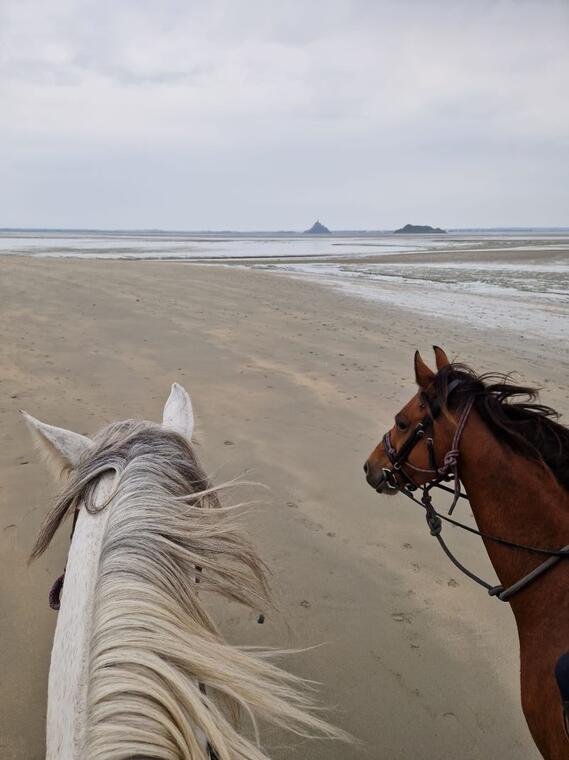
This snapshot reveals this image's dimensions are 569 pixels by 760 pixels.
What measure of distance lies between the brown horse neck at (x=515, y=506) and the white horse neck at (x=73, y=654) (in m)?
1.74

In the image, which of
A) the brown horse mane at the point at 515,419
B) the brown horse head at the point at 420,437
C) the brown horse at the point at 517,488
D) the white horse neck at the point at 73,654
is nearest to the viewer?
the white horse neck at the point at 73,654

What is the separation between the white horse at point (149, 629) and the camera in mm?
795

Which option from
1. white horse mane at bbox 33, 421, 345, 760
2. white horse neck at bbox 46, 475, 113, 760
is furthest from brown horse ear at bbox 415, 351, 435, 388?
white horse neck at bbox 46, 475, 113, 760

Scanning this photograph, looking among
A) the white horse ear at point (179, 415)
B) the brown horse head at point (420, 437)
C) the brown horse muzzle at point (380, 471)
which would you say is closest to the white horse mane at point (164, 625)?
the white horse ear at point (179, 415)

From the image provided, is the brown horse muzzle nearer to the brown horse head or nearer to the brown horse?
the brown horse head

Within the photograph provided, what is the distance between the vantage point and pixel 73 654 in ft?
2.86

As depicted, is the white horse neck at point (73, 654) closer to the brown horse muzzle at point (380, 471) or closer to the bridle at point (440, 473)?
the bridle at point (440, 473)

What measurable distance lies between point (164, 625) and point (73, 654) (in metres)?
0.16

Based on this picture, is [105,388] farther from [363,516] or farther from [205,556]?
[205,556]

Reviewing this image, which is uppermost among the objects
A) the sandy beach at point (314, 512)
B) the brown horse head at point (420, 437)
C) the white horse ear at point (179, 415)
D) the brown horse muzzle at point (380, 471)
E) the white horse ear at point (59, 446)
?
the white horse ear at point (59, 446)

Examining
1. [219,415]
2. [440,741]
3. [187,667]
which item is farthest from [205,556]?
[219,415]

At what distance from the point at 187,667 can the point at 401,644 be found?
2344 mm

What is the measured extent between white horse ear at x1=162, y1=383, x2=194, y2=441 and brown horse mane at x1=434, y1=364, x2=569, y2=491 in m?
1.22

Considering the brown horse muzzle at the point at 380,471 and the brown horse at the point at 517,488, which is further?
the brown horse muzzle at the point at 380,471
